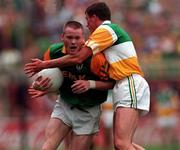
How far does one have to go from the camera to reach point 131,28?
19.4 meters

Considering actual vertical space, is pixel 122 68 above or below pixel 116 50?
below

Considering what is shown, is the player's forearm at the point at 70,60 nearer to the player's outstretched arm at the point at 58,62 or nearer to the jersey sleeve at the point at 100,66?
the player's outstretched arm at the point at 58,62

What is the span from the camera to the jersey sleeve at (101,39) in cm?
883

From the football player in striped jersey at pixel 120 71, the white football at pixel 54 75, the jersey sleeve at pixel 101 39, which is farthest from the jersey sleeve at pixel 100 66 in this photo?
the white football at pixel 54 75

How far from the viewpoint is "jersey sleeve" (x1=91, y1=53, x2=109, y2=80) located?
9.03m

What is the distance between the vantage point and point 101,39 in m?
8.88

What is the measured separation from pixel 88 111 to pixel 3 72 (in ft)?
26.5

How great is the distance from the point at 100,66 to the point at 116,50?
27 cm

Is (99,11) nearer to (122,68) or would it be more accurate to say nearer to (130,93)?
(122,68)

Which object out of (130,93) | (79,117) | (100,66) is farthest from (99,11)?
(79,117)

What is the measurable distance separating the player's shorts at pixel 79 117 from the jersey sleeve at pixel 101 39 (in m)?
0.86

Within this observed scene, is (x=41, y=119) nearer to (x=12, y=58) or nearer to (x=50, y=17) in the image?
(x=12, y=58)

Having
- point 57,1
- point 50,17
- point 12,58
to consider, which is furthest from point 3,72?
point 57,1

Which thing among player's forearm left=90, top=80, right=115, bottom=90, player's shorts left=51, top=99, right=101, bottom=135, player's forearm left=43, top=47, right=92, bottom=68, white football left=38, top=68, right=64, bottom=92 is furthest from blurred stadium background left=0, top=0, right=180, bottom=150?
player's forearm left=43, top=47, right=92, bottom=68
